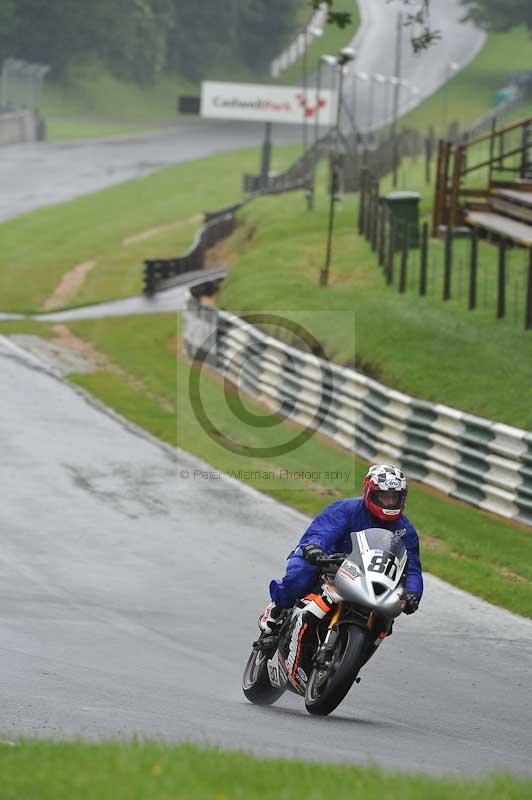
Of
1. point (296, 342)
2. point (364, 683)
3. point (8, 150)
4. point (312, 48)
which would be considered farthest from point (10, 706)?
point (312, 48)

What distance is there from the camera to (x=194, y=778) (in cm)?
682

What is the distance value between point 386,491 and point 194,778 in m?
3.49

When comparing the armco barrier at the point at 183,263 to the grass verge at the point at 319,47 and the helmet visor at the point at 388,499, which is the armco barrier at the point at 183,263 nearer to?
the helmet visor at the point at 388,499

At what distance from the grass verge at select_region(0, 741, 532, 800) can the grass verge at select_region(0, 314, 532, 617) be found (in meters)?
7.79

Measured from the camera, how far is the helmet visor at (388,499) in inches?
391

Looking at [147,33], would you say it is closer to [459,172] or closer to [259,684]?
[459,172]

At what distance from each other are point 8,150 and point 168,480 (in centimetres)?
5651

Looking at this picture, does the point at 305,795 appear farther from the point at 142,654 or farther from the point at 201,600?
the point at 201,600

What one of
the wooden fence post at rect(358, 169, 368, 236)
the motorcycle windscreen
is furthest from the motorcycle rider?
the wooden fence post at rect(358, 169, 368, 236)

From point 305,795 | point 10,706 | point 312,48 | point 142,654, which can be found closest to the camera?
point 305,795

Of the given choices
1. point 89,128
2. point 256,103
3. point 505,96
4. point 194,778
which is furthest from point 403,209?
point 505,96

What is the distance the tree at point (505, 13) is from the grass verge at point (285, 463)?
7246 centimetres

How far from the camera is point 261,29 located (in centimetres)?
12500

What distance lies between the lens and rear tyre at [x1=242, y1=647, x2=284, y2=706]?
10.7m
